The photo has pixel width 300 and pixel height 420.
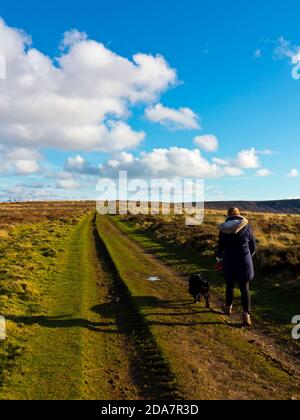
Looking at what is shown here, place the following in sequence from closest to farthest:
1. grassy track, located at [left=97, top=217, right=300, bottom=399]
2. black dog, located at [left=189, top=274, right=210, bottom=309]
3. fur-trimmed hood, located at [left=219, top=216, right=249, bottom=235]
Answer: grassy track, located at [left=97, top=217, right=300, bottom=399] < fur-trimmed hood, located at [left=219, top=216, right=249, bottom=235] < black dog, located at [left=189, top=274, right=210, bottom=309]

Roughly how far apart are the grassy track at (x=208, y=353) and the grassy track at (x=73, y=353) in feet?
3.30

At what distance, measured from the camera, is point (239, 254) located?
1081cm

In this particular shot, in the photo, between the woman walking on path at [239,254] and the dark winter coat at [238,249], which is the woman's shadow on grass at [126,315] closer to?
the woman walking on path at [239,254]

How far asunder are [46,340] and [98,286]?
5.84 meters

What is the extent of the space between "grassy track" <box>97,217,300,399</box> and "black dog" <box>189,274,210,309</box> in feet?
1.19

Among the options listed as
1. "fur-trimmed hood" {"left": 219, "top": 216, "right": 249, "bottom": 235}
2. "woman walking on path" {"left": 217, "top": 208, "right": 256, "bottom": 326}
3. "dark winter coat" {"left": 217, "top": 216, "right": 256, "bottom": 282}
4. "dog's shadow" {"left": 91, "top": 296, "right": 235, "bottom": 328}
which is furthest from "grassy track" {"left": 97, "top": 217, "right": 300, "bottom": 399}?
"fur-trimmed hood" {"left": 219, "top": 216, "right": 249, "bottom": 235}

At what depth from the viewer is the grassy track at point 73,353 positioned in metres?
7.11

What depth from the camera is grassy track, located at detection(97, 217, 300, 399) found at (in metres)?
7.06

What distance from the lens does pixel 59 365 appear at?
8156 millimetres

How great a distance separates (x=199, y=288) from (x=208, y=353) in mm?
3998

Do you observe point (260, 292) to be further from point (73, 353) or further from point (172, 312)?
point (73, 353)

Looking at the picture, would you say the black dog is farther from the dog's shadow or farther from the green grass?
the green grass

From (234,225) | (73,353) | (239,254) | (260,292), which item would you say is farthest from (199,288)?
(73,353)
